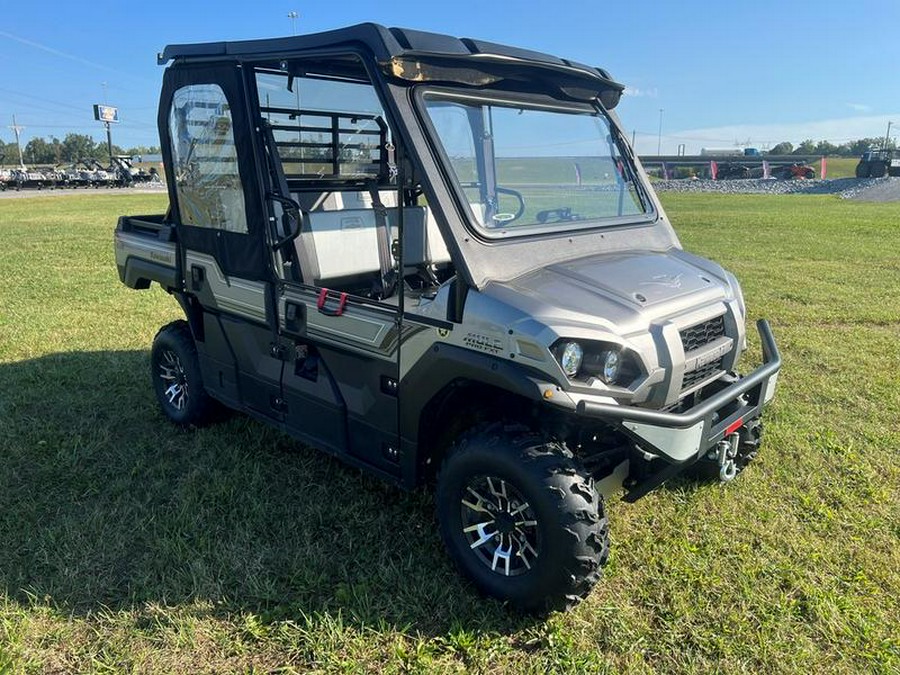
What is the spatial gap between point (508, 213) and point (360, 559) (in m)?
1.84

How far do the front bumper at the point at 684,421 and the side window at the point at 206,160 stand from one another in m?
2.30

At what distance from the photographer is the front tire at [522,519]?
8.59 ft

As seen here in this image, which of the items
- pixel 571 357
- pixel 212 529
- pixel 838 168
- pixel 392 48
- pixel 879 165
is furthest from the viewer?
pixel 838 168

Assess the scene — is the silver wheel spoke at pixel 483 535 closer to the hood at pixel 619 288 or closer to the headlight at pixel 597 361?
the headlight at pixel 597 361

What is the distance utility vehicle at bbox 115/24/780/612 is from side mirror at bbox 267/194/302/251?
1 cm

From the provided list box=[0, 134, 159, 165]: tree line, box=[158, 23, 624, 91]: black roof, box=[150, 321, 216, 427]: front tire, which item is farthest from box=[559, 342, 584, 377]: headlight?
box=[0, 134, 159, 165]: tree line

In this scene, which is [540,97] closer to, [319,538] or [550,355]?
[550,355]

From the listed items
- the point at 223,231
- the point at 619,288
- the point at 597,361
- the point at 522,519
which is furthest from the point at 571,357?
the point at 223,231

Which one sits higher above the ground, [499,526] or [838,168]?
[838,168]

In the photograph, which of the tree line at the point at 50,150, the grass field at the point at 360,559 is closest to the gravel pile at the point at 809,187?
the grass field at the point at 360,559

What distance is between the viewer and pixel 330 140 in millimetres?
4594

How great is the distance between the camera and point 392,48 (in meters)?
2.72

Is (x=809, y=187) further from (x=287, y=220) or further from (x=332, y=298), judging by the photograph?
(x=332, y=298)

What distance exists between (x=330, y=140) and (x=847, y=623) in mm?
4011
